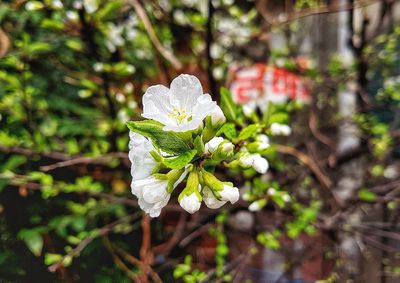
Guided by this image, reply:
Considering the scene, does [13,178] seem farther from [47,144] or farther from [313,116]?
[313,116]

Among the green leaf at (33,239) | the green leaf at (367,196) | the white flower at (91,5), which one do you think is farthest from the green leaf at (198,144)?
the green leaf at (367,196)

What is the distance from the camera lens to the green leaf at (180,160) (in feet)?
1.86

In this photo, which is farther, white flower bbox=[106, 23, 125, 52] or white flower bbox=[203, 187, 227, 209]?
white flower bbox=[106, 23, 125, 52]

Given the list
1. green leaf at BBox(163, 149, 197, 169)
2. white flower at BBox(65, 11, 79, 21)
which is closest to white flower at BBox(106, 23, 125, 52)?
white flower at BBox(65, 11, 79, 21)

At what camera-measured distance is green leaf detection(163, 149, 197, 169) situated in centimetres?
57

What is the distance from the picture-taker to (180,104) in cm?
65

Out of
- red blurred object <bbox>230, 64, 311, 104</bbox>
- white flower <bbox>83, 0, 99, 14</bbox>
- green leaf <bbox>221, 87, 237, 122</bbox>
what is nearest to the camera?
green leaf <bbox>221, 87, 237, 122</bbox>

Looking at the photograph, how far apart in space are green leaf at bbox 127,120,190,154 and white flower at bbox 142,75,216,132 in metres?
0.01

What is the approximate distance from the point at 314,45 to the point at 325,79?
1.07 meters

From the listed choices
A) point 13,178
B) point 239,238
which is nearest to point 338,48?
point 239,238

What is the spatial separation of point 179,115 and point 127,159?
1204 mm

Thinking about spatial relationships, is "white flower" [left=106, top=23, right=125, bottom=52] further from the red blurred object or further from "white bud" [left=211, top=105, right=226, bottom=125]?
"white bud" [left=211, top=105, right=226, bottom=125]

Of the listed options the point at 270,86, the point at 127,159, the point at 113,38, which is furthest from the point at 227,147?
the point at 270,86

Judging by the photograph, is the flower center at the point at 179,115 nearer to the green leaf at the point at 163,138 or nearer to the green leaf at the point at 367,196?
the green leaf at the point at 163,138
